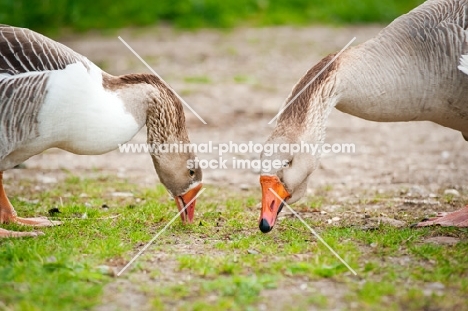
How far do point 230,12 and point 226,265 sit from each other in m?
15.1

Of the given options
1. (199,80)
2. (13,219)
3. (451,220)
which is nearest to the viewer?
(451,220)

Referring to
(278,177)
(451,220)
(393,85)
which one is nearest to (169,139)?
(278,177)

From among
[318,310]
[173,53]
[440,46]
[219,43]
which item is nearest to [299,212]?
[440,46]

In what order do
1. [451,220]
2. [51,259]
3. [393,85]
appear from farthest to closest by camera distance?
[451,220] < [393,85] < [51,259]

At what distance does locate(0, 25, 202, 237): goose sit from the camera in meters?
5.68

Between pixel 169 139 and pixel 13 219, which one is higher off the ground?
pixel 169 139

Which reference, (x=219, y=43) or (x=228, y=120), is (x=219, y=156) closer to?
(x=228, y=120)

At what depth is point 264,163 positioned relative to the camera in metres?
5.67

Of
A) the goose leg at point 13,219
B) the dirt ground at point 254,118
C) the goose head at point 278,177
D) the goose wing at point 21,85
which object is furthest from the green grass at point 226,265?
the dirt ground at point 254,118

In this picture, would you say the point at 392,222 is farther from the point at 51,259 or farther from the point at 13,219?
the point at 13,219

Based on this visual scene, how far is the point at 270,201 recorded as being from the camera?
566cm

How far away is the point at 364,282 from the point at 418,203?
2.73 metres

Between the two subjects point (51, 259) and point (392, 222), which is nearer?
point (51, 259)

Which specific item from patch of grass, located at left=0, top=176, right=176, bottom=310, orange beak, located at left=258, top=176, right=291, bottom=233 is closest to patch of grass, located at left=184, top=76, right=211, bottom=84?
patch of grass, located at left=0, top=176, right=176, bottom=310
